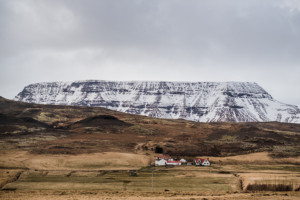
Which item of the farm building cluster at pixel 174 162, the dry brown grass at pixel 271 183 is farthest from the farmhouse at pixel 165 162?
the dry brown grass at pixel 271 183

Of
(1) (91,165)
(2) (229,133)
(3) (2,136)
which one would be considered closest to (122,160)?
(1) (91,165)

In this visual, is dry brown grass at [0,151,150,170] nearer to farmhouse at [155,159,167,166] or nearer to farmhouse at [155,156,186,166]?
farmhouse at [155,159,167,166]

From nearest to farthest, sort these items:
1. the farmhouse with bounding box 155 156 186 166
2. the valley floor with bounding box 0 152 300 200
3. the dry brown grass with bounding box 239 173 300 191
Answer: the valley floor with bounding box 0 152 300 200 → the dry brown grass with bounding box 239 173 300 191 → the farmhouse with bounding box 155 156 186 166

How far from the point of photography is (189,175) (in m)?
80.1

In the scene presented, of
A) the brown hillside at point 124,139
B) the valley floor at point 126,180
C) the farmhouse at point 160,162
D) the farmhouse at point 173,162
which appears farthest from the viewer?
the brown hillside at point 124,139

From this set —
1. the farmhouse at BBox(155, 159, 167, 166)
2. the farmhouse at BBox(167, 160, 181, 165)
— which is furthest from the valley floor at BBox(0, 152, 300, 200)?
the farmhouse at BBox(167, 160, 181, 165)

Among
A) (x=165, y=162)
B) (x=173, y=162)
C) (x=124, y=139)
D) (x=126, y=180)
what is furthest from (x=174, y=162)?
(x=124, y=139)

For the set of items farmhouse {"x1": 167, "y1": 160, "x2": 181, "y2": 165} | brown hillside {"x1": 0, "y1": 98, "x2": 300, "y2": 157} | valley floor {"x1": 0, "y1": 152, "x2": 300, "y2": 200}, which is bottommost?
valley floor {"x1": 0, "y1": 152, "x2": 300, "y2": 200}

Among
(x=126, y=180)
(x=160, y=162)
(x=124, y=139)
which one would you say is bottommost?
(x=126, y=180)

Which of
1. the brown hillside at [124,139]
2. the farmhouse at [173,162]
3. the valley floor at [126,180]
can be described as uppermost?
the brown hillside at [124,139]

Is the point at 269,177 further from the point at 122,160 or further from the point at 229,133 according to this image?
the point at 229,133

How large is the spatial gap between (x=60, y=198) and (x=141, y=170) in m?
38.0

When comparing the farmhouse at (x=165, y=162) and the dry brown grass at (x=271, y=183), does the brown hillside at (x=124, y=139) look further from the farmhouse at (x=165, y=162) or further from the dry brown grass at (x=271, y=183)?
the dry brown grass at (x=271, y=183)

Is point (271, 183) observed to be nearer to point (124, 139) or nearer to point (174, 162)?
point (174, 162)
